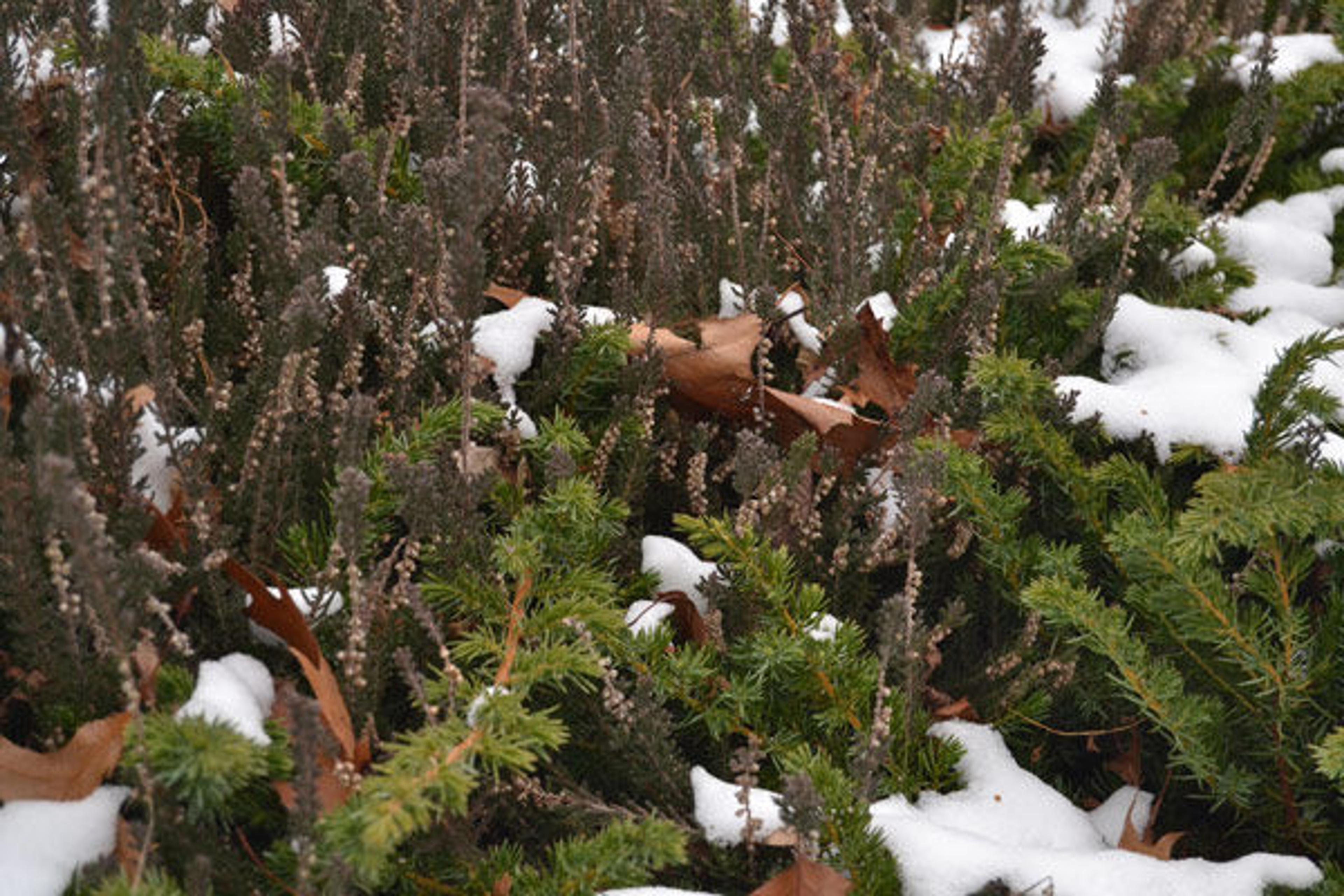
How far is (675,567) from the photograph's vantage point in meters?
2.03

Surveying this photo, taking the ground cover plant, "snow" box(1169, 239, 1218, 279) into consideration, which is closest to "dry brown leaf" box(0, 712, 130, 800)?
the ground cover plant

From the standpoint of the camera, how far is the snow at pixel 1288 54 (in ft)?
12.0

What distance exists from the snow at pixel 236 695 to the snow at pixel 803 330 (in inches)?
50.4

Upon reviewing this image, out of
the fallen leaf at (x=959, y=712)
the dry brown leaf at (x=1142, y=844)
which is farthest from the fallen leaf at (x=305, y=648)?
the dry brown leaf at (x=1142, y=844)

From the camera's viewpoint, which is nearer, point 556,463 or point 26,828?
point 26,828

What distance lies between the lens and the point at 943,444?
1.99 metres

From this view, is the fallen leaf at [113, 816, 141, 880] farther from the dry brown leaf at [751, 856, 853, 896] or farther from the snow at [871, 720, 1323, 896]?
the snow at [871, 720, 1323, 896]

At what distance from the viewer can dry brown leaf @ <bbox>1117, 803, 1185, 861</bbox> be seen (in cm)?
182

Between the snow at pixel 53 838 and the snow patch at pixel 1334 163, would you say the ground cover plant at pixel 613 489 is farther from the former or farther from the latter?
the snow patch at pixel 1334 163

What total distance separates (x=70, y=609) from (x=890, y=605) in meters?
1.04

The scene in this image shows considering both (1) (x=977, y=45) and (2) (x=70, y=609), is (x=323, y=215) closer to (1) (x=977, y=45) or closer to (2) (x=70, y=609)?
(2) (x=70, y=609)

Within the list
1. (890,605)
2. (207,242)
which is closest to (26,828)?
(890,605)

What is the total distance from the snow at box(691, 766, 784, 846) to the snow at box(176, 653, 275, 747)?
1.96 feet

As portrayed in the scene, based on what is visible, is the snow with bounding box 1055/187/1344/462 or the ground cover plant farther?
the snow with bounding box 1055/187/1344/462
